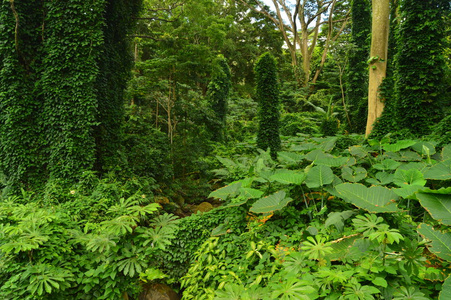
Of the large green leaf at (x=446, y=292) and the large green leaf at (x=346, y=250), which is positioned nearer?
the large green leaf at (x=446, y=292)

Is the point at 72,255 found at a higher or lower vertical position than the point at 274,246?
lower

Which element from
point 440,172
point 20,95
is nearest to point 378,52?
point 440,172

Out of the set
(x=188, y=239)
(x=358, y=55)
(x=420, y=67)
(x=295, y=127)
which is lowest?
(x=188, y=239)

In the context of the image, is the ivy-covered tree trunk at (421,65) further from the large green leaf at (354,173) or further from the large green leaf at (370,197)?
the large green leaf at (370,197)

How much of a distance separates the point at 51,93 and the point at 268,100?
5394 millimetres

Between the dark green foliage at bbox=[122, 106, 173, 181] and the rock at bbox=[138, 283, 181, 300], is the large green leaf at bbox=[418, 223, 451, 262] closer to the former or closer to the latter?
the rock at bbox=[138, 283, 181, 300]

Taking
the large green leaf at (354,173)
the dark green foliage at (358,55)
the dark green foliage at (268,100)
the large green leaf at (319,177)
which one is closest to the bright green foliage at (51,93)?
the dark green foliage at (268,100)

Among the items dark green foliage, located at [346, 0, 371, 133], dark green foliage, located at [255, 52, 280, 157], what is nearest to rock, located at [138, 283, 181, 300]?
dark green foliage, located at [255, 52, 280, 157]

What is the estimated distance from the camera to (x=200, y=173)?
852 centimetres

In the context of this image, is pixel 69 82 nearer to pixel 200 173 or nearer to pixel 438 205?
pixel 200 173

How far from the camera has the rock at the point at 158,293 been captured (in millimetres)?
3727

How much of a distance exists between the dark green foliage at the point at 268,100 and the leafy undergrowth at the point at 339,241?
361 cm

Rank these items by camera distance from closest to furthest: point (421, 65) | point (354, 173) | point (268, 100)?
point (354, 173) < point (421, 65) < point (268, 100)

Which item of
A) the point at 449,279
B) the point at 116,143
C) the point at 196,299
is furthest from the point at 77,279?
the point at 116,143
